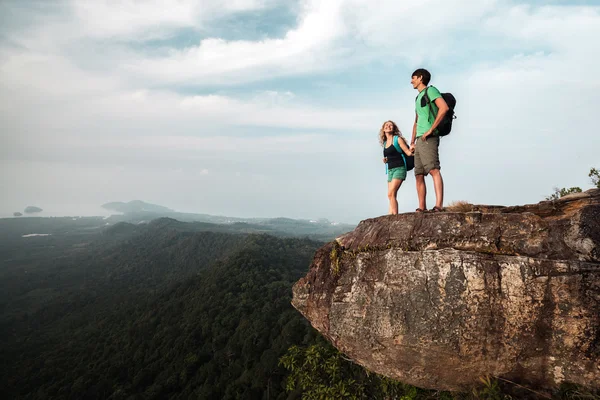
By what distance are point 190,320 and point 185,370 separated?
16.2 metres

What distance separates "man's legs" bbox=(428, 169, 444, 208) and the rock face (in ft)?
1.73

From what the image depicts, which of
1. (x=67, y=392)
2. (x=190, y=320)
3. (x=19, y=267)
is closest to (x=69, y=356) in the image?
(x=67, y=392)

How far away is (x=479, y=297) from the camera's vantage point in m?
5.17

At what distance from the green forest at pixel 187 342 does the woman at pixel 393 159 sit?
4.29m

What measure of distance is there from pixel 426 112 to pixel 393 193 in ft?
6.90

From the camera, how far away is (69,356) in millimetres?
79812

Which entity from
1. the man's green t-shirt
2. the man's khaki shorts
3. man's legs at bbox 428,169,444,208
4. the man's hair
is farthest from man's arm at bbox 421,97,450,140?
man's legs at bbox 428,169,444,208

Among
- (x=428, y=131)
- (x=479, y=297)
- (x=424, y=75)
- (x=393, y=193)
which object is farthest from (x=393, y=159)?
(x=479, y=297)

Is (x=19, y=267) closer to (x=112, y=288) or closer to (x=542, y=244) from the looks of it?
(x=112, y=288)

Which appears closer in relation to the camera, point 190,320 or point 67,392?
point 67,392

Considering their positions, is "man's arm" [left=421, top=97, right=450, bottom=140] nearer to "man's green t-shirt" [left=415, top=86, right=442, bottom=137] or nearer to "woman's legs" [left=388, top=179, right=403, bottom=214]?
"man's green t-shirt" [left=415, top=86, right=442, bottom=137]

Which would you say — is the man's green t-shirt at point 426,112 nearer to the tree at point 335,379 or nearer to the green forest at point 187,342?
the green forest at point 187,342

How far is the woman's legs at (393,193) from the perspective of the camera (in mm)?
7164

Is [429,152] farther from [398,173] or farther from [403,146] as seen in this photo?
[398,173]
